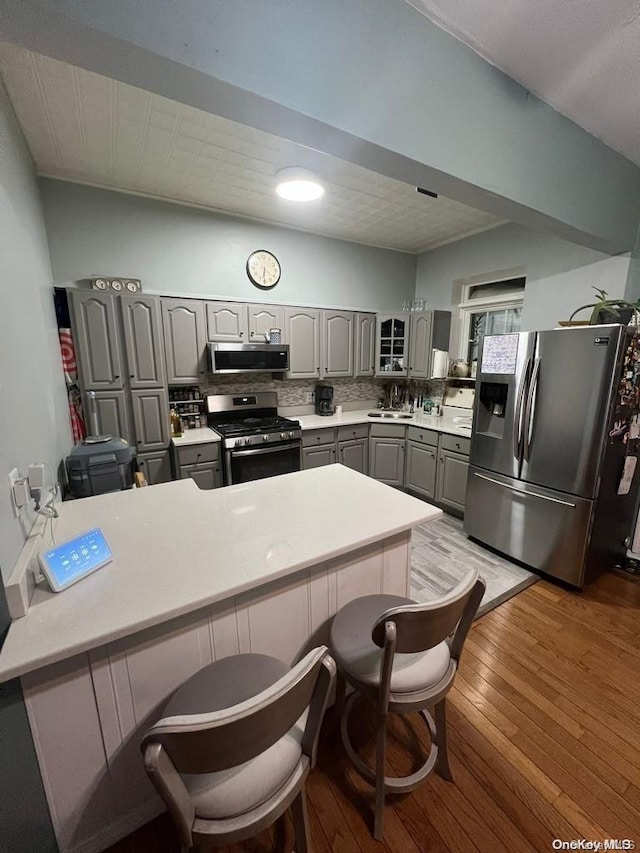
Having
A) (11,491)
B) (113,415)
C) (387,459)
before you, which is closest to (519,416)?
(387,459)

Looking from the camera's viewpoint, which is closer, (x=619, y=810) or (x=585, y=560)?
(x=619, y=810)

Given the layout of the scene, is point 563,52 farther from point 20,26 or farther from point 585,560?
point 585,560

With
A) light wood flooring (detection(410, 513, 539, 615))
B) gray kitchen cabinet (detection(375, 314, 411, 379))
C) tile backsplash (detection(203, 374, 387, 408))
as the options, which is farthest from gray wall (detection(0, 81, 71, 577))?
gray kitchen cabinet (detection(375, 314, 411, 379))

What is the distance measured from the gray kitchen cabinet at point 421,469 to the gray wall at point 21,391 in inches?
120

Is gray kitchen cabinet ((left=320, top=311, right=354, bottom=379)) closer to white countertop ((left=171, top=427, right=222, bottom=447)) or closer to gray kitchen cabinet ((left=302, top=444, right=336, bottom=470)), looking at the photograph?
gray kitchen cabinet ((left=302, top=444, right=336, bottom=470))

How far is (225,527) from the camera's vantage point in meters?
1.37

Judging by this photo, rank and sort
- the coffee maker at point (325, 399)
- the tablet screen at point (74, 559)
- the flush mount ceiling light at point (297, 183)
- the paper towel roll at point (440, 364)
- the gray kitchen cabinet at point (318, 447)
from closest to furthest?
the tablet screen at point (74, 559), the flush mount ceiling light at point (297, 183), the gray kitchen cabinet at point (318, 447), the paper towel roll at point (440, 364), the coffee maker at point (325, 399)

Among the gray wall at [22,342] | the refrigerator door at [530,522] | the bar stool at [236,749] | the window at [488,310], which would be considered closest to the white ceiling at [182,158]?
the gray wall at [22,342]

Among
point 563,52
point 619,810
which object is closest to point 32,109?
point 563,52

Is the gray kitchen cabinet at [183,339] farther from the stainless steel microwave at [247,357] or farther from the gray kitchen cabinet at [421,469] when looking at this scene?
the gray kitchen cabinet at [421,469]

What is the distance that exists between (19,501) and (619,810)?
7.46 ft

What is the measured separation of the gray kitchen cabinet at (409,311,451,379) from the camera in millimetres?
3857

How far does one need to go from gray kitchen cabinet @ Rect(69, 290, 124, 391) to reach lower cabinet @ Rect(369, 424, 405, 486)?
101 inches

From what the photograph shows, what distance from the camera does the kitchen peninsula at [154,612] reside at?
2.98 ft
